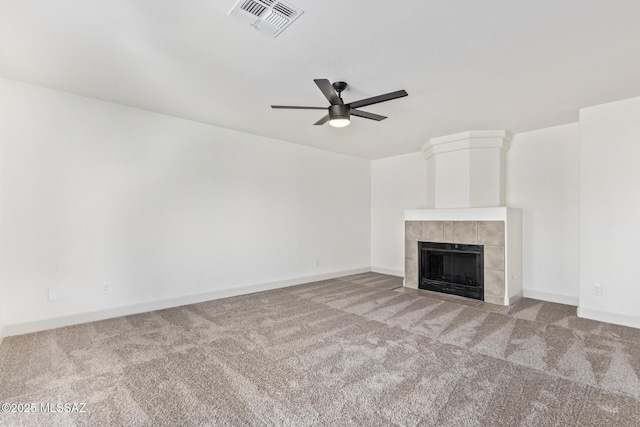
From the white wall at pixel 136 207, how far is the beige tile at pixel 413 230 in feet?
5.78

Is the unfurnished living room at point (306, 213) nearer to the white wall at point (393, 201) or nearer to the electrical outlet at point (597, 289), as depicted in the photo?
the electrical outlet at point (597, 289)

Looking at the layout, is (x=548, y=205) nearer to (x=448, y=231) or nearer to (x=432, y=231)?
(x=448, y=231)

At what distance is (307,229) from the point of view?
235 inches

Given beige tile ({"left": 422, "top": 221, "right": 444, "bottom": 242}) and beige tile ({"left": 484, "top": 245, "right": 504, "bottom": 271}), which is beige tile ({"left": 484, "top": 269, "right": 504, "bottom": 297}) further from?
beige tile ({"left": 422, "top": 221, "right": 444, "bottom": 242})

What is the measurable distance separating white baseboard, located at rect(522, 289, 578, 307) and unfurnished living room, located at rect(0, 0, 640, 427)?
3cm

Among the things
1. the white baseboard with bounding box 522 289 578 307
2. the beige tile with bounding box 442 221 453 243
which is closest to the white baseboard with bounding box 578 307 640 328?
the white baseboard with bounding box 522 289 578 307

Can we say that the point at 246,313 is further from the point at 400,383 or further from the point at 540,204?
the point at 540,204

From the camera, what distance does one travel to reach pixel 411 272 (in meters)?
5.55

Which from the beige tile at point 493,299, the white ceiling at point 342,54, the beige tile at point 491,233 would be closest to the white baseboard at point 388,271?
the beige tile at point 493,299

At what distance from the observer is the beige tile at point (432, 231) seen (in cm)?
522

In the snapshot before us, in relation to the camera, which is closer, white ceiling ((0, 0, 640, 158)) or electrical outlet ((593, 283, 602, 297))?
white ceiling ((0, 0, 640, 158))

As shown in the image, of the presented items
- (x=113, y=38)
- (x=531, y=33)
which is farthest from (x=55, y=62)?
(x=531, y=33)

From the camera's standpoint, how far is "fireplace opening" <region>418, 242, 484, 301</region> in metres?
4.77

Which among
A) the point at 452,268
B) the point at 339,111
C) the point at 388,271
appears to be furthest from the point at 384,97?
the point at 388,271
